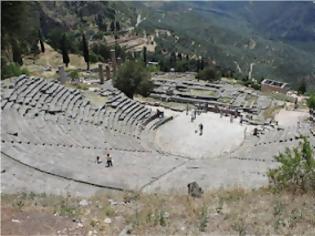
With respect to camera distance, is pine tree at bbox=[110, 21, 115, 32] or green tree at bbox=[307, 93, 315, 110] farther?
pine tree at bbox=[110, 21, 115, 32]

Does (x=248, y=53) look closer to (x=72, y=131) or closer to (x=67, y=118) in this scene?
(x=67, y=118)

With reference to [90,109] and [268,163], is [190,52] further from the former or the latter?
[268,163]

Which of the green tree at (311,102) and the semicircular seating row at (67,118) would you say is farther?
the green tree at (311,102)

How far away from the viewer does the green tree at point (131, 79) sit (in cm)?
4034

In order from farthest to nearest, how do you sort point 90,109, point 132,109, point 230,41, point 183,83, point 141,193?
point 230,41, point 183,83, point 132,109, point 90,109, point 141,193

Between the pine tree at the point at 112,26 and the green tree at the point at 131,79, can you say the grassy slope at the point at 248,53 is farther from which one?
the green tree at the point at 131,79

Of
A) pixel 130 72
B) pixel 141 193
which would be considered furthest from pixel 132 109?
pixel 141 193

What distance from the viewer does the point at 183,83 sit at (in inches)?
2002

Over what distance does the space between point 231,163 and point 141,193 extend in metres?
9.67

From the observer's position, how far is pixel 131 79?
40438 millimetres

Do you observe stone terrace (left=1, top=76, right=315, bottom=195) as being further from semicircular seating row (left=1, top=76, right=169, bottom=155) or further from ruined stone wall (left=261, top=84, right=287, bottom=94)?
ruined stone wall (left=261, top=84, right=287, bottom=94)

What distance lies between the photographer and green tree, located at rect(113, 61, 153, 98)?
132 feet

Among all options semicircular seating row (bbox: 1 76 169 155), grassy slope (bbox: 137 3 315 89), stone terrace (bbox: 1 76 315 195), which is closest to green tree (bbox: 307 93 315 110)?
stone terrace (bbox: 1 76 315 195)

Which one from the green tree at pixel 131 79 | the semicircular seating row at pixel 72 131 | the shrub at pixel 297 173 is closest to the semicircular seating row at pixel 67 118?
the semicircular seating row at pixel 72 131
